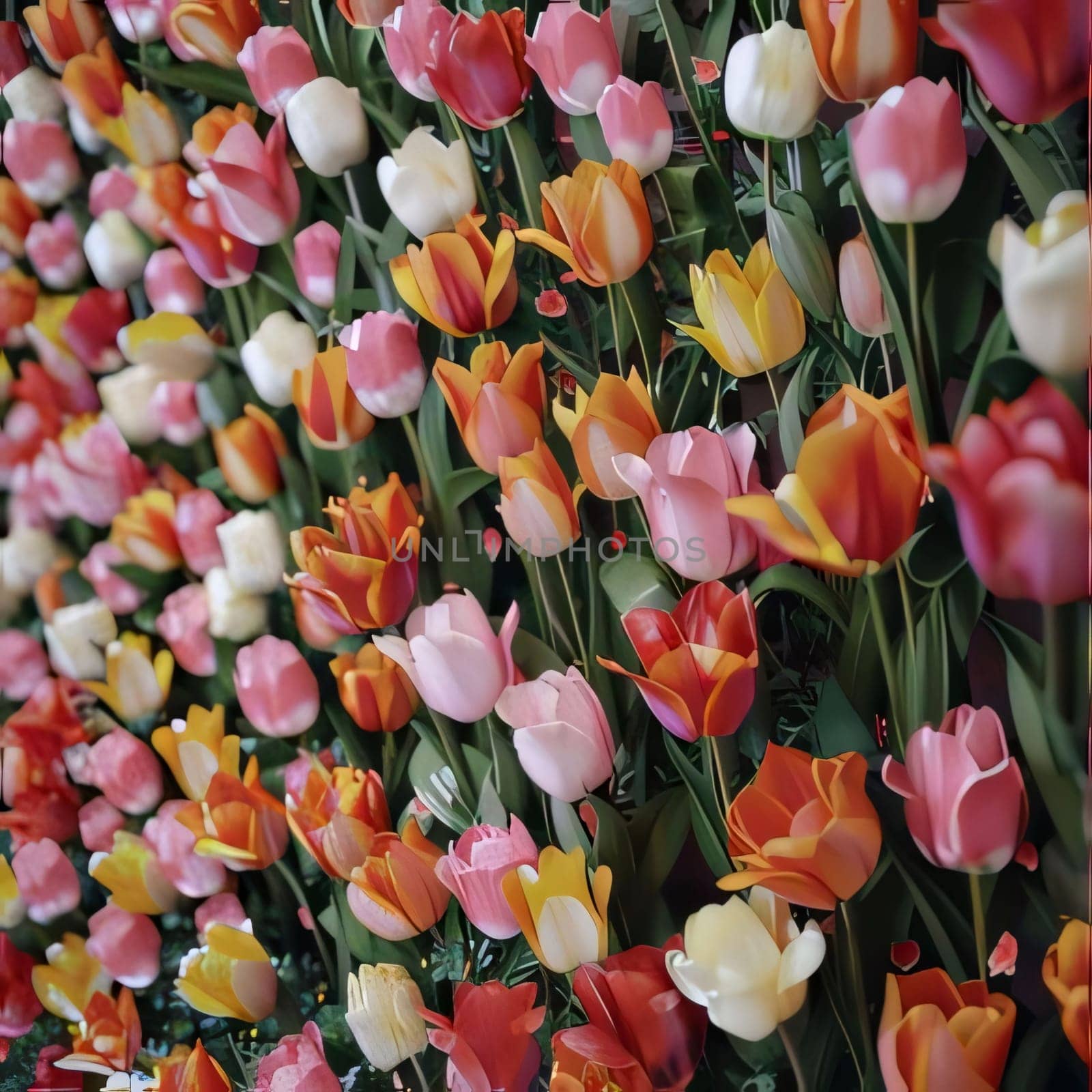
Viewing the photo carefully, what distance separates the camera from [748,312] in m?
0.83

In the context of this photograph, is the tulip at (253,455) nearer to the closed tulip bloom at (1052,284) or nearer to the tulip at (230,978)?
the tulip at (230,978)

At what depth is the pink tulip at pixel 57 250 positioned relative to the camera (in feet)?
3.45

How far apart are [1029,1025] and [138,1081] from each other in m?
0.88

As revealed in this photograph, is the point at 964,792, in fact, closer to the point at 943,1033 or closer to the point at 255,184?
the point at 943,1033

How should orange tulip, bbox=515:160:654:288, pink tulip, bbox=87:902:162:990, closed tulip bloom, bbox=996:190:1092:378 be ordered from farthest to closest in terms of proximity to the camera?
pink tulip, bbox=87:902:162:990 → orange tulip, bbox=515:160:654:288 → closed tulip bloom, bbox=996:190:1092:378

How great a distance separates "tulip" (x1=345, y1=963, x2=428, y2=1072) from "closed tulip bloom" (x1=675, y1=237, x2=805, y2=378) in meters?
0.66

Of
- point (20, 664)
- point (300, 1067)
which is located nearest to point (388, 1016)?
point (300, 1067)

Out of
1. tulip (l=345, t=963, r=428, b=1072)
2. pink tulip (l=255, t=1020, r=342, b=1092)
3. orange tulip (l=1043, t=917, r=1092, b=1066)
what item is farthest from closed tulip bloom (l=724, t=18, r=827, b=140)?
pink tulip (l=255, t=1020, r=342, b=1092)

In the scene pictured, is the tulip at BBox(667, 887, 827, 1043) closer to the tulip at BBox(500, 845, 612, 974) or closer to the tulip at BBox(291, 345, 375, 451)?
the tulip at BBox(500, 845, 612, 974)

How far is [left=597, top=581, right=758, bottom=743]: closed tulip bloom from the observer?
2.76ft


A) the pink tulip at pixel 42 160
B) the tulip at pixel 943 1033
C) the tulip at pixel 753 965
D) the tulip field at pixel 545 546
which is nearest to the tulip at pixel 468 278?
the tulip field at pixel 545 546

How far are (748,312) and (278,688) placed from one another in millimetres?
582

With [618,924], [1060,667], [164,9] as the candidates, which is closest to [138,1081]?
[618,924]

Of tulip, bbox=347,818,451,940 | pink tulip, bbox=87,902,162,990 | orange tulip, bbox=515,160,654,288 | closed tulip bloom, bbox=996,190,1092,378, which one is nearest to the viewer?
closed tulip bloom, bbox=996,190,1092,378
